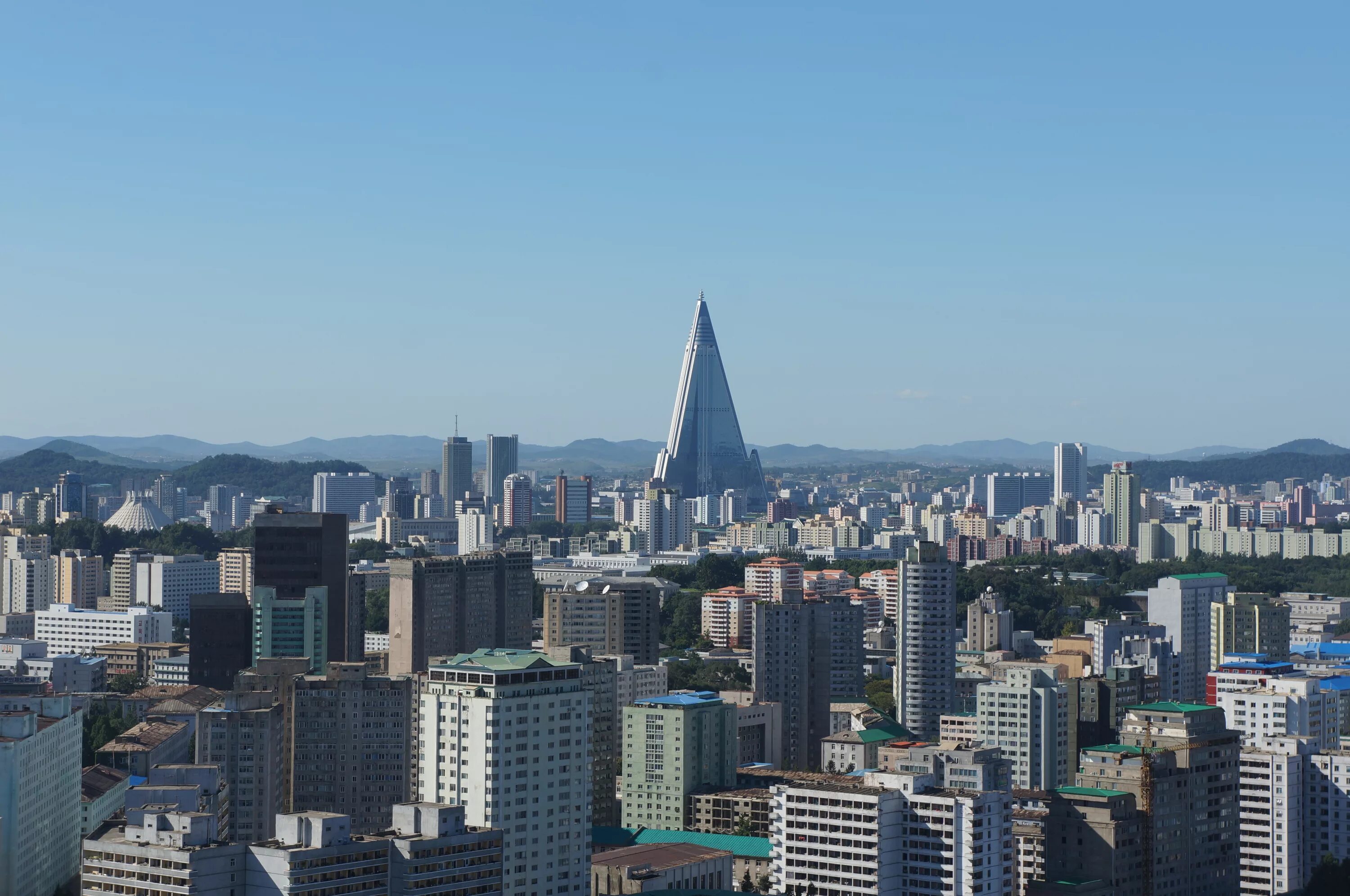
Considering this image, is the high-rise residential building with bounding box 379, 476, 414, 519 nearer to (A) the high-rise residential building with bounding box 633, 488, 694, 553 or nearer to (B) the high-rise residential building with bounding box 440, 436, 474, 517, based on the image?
(B) the high-rise residential building with bounding box 440, 436, 474, 517

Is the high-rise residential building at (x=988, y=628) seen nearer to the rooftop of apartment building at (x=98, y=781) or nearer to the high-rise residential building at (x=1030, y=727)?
the high-rise residential building at (x=1030, y=727)

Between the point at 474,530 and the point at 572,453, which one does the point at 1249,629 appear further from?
the point at 572,453

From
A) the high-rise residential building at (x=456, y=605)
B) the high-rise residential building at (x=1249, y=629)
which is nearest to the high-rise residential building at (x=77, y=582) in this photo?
the high-rise residential building at (x=456, y=605)

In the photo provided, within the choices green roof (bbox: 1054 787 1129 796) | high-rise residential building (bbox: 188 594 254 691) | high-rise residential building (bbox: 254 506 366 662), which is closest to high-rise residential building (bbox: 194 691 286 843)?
green roof (bbox: 1054 787 1129 796)

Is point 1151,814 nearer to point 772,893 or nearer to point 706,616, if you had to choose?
point 772,893

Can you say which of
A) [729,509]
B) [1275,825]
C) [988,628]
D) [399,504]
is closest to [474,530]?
[399,504]
